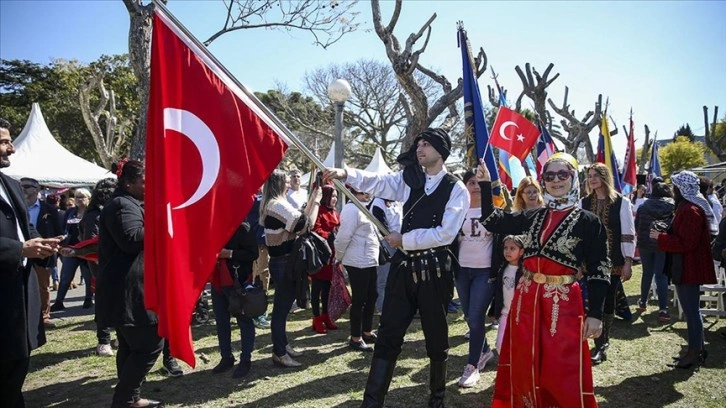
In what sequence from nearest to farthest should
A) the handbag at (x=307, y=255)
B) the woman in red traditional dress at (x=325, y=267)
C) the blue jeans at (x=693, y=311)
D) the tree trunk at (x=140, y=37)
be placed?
the blue jeans at (x=693, y=311) → the handbag at (x=307, y=255) → the woman in red traditional dress at (x=325, y=267) → the tree trunk at (x=140, y=37)

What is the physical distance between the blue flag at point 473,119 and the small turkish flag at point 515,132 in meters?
0.55

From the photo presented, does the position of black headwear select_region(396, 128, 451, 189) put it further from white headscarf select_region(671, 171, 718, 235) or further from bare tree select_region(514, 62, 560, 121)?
bare tree select_region(514, 62, 560, 121)

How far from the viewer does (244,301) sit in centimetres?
479

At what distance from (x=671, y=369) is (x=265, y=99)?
1347 inches

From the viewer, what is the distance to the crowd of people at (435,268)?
3357mm

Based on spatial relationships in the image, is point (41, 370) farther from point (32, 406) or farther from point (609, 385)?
point (609, 385)

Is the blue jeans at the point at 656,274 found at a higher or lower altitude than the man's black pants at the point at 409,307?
lower

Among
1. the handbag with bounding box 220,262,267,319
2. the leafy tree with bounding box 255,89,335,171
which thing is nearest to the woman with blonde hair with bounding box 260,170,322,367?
the handbag with bounding box 220,262,267,319

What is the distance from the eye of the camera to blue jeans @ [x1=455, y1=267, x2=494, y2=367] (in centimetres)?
484

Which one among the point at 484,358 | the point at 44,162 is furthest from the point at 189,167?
the point at 44,162

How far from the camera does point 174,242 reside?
3033mm

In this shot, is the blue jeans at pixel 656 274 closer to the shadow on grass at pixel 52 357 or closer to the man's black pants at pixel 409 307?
the man's black pants at pixel 409 307

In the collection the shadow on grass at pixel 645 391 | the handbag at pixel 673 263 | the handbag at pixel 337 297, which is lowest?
the shadow on grass at pixel 645 391

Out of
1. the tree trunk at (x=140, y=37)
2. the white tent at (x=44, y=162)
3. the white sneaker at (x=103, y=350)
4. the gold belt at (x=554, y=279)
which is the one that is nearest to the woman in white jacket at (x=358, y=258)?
the gold belt at (x=554, y=279)
